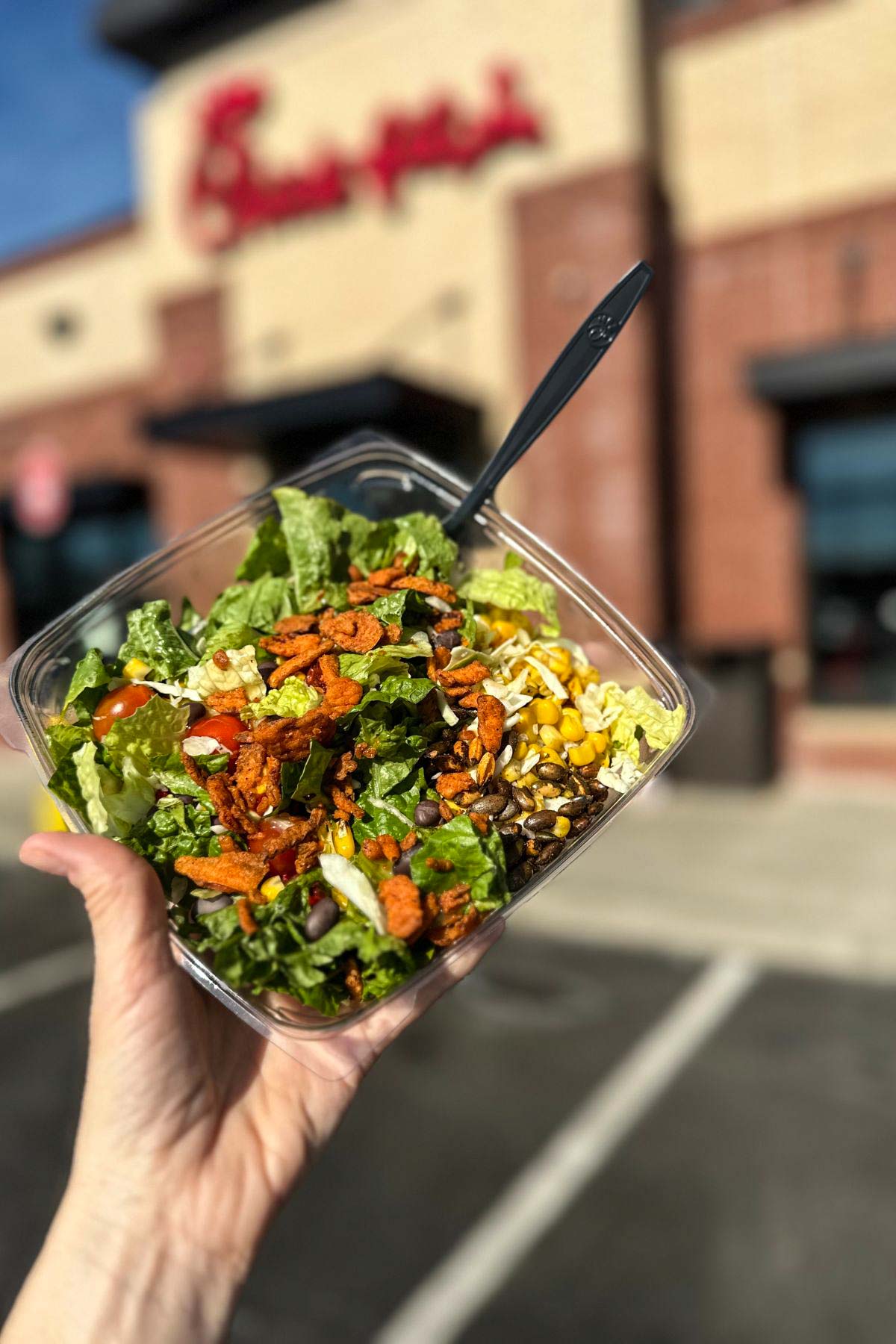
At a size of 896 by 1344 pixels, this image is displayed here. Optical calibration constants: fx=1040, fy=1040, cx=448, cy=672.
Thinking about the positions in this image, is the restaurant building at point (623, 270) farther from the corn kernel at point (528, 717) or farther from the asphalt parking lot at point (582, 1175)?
the corn kernel at point (528, 717)

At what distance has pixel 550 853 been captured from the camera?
200 cm

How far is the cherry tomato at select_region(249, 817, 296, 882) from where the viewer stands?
187 centimetres

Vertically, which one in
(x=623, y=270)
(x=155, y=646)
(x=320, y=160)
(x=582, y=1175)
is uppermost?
(x=320, y=160)

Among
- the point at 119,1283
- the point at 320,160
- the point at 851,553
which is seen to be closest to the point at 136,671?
the point at 119,1283

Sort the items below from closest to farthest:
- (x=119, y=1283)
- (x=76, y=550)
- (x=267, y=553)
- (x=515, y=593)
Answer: (x=119, y=1283), (x=515, y=593), (x=267, y=553), (x=76, y=550)

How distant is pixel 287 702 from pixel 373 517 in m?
0.80

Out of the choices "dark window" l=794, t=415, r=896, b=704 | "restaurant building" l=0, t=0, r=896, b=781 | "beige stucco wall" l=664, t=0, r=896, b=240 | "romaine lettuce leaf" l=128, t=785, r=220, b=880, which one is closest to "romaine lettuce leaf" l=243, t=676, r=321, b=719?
"romaine lettuce leaf" l=128, t=785, r=220, b=880

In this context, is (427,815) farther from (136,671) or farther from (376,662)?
(136,671)

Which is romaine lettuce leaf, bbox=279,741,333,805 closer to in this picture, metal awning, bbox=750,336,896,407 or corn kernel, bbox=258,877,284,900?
corn kernel, bbox=258,877,284,900

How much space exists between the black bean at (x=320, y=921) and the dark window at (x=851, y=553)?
1134 cm

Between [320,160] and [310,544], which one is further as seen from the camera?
[320,160]

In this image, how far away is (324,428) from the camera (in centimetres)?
1361

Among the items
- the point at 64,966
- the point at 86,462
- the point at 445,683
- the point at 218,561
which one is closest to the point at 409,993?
the point at 445,683

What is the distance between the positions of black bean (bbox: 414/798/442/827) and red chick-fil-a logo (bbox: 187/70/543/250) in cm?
1203
